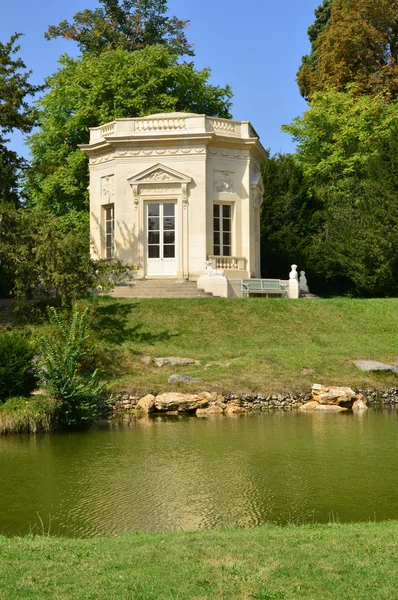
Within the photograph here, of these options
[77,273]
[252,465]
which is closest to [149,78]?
[77,273]

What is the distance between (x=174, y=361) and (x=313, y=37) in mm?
41862

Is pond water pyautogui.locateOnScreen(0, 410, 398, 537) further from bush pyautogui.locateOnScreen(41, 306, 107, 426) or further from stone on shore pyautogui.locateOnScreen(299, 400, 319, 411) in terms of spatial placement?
stone on shore pyautogui.locateOnScreen(299, 400, 319, 411)

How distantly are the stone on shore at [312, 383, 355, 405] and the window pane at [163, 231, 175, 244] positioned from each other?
43.0 ft

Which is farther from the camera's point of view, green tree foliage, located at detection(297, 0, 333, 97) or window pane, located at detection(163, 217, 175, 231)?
green tree foliage, located at detection(297, 0, 333, 97)

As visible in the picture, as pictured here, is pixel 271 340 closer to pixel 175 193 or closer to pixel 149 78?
pixel 175 193

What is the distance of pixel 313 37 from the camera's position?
185 feet

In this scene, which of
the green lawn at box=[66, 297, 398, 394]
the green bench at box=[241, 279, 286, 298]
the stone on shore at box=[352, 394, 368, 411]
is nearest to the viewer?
the stone on shore at box=[352, 394, 368, 411]

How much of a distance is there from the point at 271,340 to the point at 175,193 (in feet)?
29.7

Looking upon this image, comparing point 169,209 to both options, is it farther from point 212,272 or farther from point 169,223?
point 212,272

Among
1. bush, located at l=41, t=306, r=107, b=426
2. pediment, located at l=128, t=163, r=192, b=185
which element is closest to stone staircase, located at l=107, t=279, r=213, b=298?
pediment, located at l=128, t=163, r=192, b=185

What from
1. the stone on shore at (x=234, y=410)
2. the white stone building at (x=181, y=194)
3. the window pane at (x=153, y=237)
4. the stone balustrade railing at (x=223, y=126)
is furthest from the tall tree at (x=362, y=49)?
the stone on shore at (x=234, y=410)

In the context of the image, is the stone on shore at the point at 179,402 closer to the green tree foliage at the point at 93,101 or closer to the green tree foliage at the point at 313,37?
the green tree foliage at the point at 93,101

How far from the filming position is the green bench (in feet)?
99.2

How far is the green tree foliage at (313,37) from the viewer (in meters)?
51.3
